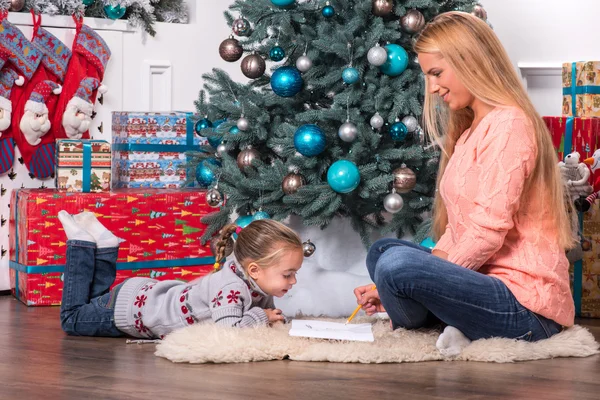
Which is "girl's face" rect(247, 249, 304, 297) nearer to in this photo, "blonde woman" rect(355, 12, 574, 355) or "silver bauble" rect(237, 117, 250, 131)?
"blonde woman" rect(355, 12, 574, 355)

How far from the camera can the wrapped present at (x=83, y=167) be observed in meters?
3.02

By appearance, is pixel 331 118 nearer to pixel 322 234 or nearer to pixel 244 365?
pixel 322 234

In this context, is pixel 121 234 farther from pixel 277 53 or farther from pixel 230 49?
pixel 277 53

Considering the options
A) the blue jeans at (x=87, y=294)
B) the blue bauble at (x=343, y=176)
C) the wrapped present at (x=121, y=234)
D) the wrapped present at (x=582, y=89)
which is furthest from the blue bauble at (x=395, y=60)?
the blue jeans at (x=87, y=294)

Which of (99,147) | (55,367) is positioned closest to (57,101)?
(99,147)

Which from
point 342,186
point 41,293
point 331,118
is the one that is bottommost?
point 41,293

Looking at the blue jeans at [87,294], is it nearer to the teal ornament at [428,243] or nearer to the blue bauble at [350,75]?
the blue bauble at [350,75]

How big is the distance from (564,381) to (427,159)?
1.05 m

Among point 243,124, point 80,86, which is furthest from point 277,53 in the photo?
point 80,86

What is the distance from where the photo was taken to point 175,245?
3.05m

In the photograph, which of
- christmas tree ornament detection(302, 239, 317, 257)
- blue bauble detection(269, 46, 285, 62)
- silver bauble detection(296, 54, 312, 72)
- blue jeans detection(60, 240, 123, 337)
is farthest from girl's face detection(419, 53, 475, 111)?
blue jeans detection(60, 240, 123, 337)

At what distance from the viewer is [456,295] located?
192 cm

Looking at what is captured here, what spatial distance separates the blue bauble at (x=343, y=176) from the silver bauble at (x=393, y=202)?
0.11 m

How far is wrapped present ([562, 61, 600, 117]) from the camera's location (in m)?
2.78
